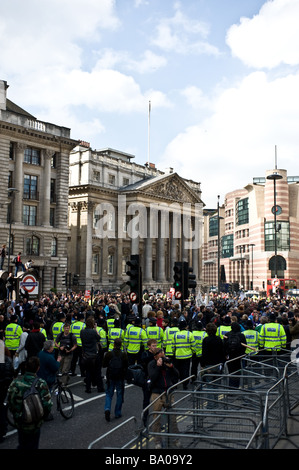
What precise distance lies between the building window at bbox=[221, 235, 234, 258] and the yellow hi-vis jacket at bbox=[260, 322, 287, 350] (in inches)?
3370

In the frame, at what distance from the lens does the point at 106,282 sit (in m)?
59.4

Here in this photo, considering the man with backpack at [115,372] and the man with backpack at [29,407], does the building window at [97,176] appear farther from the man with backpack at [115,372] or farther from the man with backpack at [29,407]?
the man with backpack at [29,407]

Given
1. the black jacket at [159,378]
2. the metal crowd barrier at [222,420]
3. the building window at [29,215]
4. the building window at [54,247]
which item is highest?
the building window at [29,215]

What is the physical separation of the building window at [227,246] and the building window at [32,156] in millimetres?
59702

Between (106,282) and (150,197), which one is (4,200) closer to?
(106,282)

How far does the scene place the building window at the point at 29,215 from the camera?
44.9 meters

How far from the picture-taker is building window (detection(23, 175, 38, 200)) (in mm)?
45125

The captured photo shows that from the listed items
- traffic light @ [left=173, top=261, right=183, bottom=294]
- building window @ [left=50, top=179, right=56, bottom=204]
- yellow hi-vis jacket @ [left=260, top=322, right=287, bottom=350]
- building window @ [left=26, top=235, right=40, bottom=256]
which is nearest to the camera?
yellow hi-vis jacket @ [left=260, top=322, right=287, bottom=350]

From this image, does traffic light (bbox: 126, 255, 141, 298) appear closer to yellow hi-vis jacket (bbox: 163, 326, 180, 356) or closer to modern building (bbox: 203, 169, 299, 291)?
yellow hi-vis jacket (bbox: 163, 326, 180, 356)

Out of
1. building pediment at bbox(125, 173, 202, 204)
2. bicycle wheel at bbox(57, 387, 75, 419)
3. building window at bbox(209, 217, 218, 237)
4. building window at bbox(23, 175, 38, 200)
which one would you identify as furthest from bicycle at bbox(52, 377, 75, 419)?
building window at bbox(209, 217, 218, 237)

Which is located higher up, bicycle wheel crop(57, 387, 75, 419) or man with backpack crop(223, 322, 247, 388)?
man with backpack crop(223, 322, 247, 388)

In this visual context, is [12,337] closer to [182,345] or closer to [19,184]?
[182,345]

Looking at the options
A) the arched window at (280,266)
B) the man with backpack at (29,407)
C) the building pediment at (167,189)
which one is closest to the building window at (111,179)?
the building pediment at (167,189)

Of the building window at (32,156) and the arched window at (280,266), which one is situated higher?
the building window at (32,156)
